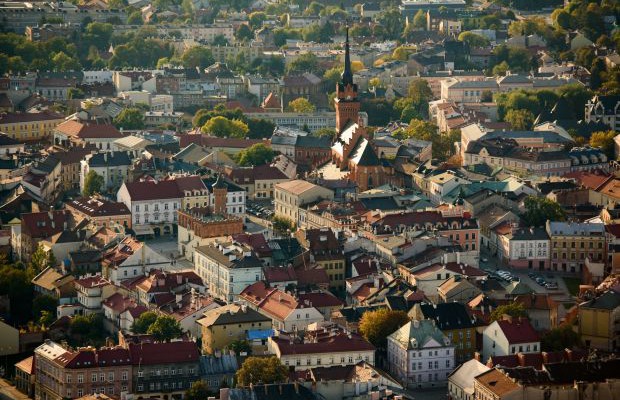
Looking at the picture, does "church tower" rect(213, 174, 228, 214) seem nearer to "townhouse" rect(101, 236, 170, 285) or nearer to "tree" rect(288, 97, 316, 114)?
"townhouse" rect(101, 236, 170, 285)

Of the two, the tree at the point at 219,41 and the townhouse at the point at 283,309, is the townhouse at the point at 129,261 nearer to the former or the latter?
the townhouse at the point at 283,309

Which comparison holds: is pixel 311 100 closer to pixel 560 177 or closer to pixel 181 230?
pixel 560 177

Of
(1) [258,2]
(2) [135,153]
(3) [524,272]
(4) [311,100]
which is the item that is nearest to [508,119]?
(4) [311,100]

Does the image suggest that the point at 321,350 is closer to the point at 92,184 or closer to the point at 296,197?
the point at 296,197

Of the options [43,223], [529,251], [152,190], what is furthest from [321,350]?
[152,190]

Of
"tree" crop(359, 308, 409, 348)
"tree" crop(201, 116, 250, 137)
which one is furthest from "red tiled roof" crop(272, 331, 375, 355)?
"tree" crop(201, 116, 250, 137)

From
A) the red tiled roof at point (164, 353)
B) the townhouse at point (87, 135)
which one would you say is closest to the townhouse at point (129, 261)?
the red tiled roof at point (164, 353)
